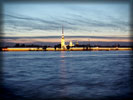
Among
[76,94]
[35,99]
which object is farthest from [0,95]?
[76,94]

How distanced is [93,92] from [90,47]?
174m

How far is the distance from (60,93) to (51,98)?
0.93 metres

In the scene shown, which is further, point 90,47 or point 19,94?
point 90,47

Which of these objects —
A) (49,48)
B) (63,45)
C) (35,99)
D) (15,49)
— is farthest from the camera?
(49,48)

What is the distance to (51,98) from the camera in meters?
6.92

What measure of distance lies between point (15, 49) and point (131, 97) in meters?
162

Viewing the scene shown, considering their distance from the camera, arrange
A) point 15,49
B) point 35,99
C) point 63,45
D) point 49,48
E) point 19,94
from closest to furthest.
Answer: point 35,99, point 19,94, point 63,45, point 15,49, point 49,48

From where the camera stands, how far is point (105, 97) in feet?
23.2

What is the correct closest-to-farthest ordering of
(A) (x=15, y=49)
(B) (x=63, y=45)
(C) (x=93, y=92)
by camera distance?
(C) (x=93, y=92) < (B) (x=63, y=45) < (A) (x=15, y=49)

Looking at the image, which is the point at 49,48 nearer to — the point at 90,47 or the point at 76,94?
the point at 90,47

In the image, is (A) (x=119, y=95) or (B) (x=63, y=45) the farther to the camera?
(B) (x=63, y=45)

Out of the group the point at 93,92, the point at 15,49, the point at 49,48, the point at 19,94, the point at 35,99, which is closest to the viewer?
the point at 35,99

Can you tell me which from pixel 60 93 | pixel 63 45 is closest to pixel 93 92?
pixel 60 93

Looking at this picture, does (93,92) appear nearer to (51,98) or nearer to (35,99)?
(51,98)
